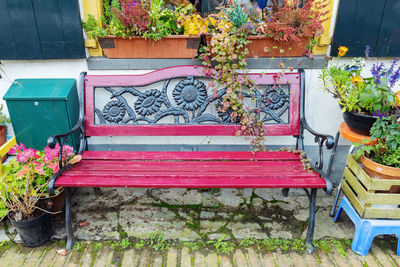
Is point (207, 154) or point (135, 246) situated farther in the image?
point (207, 154)

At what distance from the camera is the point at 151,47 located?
3.03m

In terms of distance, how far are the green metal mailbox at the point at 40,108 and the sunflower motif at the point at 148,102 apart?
2.16 feet

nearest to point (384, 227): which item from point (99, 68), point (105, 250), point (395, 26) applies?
point (395, 26)

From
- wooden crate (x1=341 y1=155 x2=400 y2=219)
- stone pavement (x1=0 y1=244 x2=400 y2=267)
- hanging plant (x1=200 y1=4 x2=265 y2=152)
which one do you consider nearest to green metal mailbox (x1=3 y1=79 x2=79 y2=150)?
stone pavement (x1=0 y1=244 x2=400 y2=267)

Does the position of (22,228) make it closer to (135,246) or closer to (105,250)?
(105,250)

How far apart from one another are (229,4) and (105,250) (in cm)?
243

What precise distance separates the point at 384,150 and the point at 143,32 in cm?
232

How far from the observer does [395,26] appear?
287 centimetres

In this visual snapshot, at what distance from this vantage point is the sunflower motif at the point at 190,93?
9.78 feet

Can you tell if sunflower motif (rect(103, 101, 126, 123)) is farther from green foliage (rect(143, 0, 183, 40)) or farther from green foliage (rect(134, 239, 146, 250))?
green foliage (rect(134, 239, 146, 250))

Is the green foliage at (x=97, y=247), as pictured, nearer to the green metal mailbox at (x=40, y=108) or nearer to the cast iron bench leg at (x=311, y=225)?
the green metal mailbox at (x=40, y=108)

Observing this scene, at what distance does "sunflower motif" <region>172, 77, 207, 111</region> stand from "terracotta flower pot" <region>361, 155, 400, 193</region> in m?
1.49

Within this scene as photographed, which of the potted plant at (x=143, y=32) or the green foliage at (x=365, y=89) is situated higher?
the potted plant at (x=143, y=32)

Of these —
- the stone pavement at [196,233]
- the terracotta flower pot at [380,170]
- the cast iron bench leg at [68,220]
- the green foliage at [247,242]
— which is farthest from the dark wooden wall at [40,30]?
the terracotta flower pot at [380,170]
